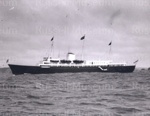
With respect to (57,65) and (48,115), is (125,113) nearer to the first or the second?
(48,115)

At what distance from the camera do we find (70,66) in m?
62.4

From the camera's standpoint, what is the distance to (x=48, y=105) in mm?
13312

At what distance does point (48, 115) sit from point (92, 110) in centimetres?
270

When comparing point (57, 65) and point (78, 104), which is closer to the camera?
point (78, 104)

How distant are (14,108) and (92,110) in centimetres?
465

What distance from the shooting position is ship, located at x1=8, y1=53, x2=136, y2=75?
58.0 metres

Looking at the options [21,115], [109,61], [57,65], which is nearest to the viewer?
[21,115]

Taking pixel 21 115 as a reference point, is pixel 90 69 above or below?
above

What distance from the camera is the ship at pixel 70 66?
58031 millimetres

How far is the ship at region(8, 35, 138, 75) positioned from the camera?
58.0m

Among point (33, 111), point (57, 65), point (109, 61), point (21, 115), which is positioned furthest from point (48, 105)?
point (109, 61)

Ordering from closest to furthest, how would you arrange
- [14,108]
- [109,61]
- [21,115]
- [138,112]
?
[21,115], [138,112], [14,108], [109,61]

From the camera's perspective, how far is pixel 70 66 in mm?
62438

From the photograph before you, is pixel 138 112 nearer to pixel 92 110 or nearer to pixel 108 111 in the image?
pixel 108 111
